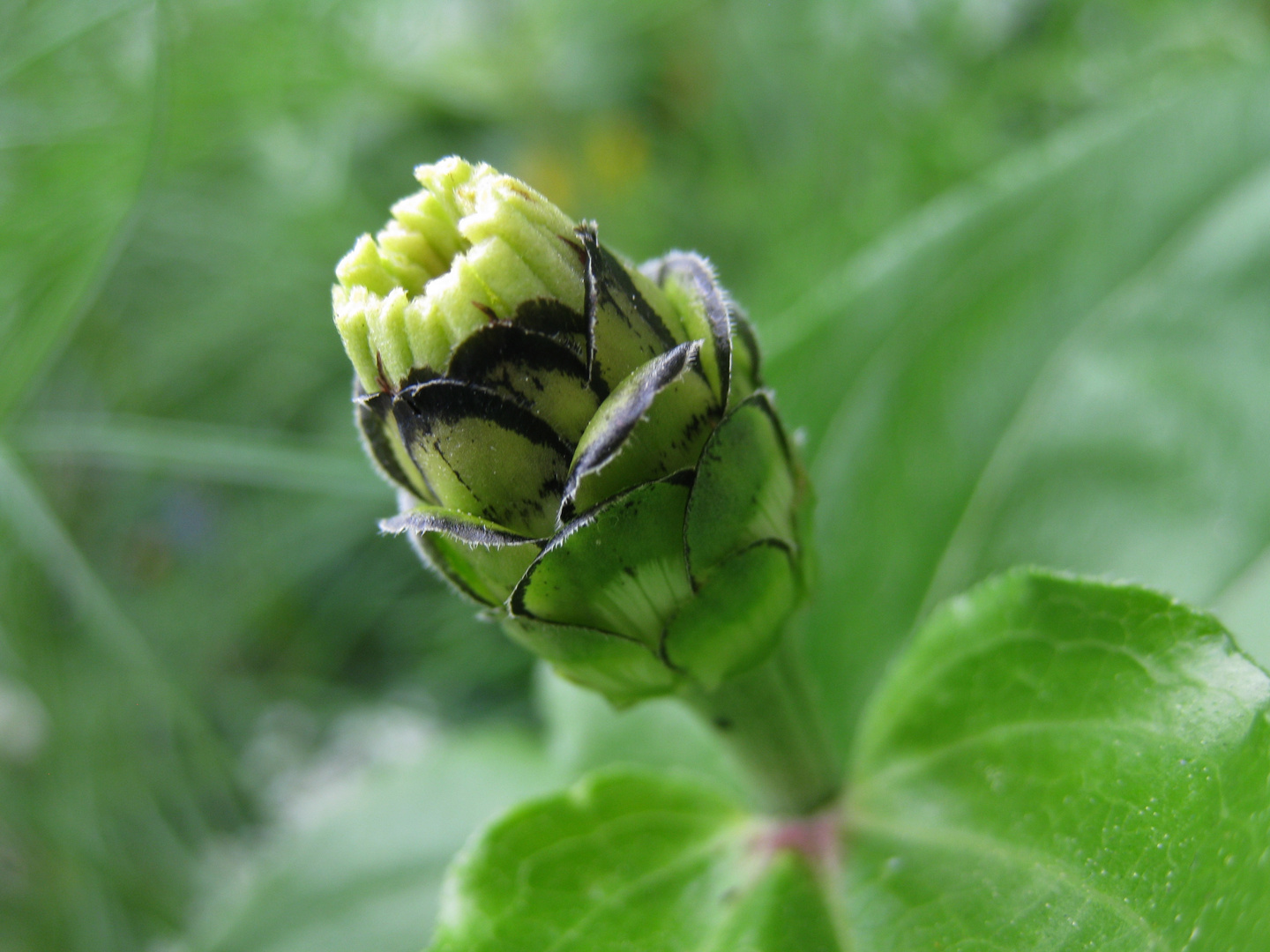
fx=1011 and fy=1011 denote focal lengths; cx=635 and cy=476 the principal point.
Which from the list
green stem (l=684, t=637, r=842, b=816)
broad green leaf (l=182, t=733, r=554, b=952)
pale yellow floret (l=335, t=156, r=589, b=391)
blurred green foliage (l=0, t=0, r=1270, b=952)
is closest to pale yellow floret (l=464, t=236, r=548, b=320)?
pale yellow floret (l=335, t=156, r=589, b=391)

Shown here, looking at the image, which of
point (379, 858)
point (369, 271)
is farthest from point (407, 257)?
point (379, 858)

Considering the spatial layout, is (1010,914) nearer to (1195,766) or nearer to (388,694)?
(1195,766)

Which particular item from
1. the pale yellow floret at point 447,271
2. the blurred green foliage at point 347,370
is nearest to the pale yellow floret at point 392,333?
the pale yellow floret at point 447,271

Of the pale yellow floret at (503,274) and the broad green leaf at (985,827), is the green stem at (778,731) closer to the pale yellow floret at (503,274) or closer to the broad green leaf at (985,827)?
the broad green leaf at (985,827)

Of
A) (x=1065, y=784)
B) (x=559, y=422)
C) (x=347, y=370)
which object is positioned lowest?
(x=1065, y=784)

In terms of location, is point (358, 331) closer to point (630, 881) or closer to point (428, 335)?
point (428, 335)

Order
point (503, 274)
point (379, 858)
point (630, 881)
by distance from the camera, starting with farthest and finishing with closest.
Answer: point (379, 858)
point (630, 881)
point (503, 274)
